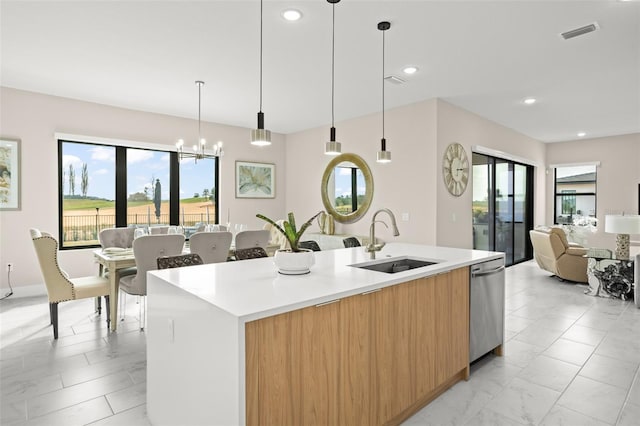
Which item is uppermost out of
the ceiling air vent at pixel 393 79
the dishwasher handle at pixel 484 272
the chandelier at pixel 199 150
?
the ceiling air vent at pixel 393 79

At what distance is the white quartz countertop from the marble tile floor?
86 centimetres

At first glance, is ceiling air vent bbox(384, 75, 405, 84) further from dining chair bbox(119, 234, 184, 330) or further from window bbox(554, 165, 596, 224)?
window bbox(554, 165, 596, 224)

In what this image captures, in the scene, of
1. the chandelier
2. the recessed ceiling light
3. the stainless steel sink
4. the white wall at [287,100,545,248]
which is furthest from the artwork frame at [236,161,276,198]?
the stainless steel sink

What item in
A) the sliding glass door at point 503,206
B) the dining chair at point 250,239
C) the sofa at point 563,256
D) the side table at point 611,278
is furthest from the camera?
the sliding glass door at point 503,206

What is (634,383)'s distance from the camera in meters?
2.53

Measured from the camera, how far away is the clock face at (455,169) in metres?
4.94

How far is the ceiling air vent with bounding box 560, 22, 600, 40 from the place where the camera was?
9.41 ft

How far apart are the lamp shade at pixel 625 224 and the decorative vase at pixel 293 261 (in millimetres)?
4844

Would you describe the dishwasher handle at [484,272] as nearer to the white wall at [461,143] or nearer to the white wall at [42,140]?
the white wall at [461,143]

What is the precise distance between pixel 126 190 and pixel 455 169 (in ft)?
16.2

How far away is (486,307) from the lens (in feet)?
9.02

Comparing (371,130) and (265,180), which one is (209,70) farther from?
(265,180)

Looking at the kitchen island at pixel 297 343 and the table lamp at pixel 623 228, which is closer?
the kitchen island at pixel 297 343

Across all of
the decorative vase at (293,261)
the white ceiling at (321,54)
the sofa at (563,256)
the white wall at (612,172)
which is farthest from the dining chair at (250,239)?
the white wall at (612,172)
